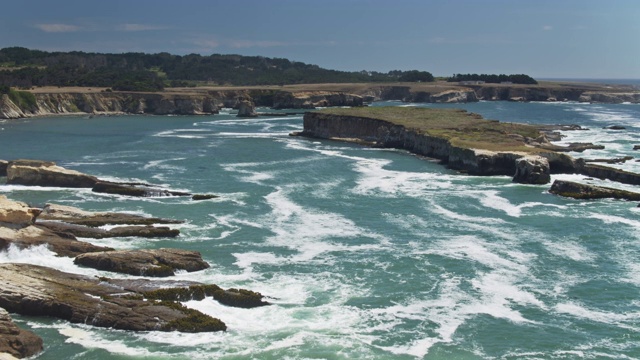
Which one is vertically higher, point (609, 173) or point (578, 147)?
point (609, 173)

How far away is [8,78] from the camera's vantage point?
16712 centimetres

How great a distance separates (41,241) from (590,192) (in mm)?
42800

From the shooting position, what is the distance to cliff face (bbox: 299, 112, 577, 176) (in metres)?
72.3

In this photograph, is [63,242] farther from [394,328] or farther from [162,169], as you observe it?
[162,169]

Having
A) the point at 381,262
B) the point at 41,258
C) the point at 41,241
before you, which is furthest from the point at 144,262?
the point at 381,262

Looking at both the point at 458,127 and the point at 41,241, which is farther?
the point at 458,127

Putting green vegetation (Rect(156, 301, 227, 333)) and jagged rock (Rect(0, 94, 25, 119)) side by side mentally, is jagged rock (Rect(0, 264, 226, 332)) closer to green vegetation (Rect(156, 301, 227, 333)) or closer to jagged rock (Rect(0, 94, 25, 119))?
green vegetation (Rect(156, 301, 227, 333))

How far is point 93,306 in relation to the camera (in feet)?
102

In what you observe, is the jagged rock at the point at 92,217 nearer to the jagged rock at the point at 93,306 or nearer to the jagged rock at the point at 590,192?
the jagged rock at the point at 93,306

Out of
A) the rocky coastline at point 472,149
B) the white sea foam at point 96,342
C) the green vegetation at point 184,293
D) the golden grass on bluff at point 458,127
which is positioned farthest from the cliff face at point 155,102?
the white sea foam at point 96,342

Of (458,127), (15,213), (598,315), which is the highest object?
(15,213)

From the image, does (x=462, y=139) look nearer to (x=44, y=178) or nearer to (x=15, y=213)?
(x=44, y=178)

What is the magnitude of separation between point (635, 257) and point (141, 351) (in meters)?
29.3

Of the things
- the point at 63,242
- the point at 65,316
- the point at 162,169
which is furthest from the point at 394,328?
the point at 162,169
